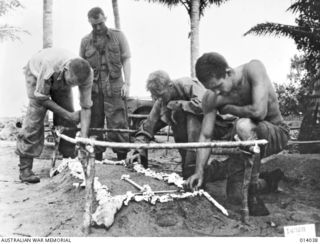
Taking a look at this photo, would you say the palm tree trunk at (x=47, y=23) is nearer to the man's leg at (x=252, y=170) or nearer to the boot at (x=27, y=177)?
the boot at (x=27, y=177)

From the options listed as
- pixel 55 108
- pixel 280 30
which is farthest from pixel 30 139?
pixel 280 30

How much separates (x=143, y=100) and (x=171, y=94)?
9.27 ft

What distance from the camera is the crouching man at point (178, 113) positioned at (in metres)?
2.77

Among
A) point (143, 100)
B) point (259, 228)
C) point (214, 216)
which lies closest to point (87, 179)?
point (214, 216)

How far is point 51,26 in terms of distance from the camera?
423 cm

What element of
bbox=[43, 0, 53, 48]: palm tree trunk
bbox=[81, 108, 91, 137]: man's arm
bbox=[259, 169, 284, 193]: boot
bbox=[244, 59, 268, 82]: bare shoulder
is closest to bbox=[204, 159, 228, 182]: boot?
bbox=[259, 169, 284, 193]: boot

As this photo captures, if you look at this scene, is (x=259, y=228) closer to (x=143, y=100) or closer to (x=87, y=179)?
(x=87, y=179)

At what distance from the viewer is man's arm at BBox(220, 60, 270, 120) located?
7.46 ft

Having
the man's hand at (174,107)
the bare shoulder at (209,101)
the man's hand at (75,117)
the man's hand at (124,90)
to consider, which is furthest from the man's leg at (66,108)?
the bare shoulder at (209,101)

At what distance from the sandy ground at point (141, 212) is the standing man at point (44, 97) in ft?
0.84

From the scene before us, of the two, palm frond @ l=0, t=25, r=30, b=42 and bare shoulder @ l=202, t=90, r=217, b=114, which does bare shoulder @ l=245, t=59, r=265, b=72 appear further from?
palm frond @ l=0, t=25, r=30, b=42

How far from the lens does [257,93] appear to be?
2.29 metres

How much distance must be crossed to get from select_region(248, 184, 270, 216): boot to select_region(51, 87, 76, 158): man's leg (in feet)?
5.26

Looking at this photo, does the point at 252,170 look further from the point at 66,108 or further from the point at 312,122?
the point at 312,122
